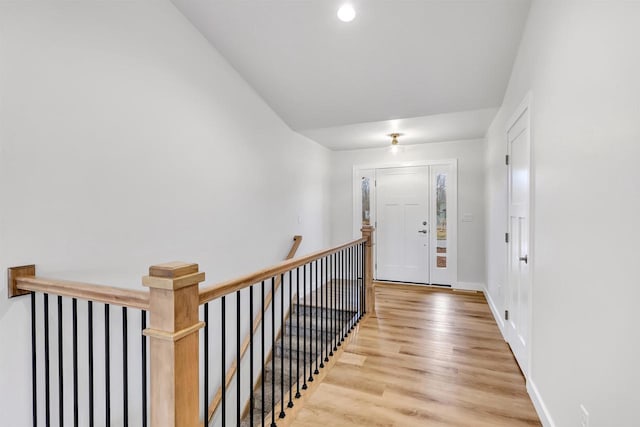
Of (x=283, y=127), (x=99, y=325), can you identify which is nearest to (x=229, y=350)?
(x=99, y=325)

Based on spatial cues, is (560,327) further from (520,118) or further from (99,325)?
(99,325)

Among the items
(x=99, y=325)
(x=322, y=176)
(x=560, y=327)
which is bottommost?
(x=99, y=325)

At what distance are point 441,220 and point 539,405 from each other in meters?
3.26

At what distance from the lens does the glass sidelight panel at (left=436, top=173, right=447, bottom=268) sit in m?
4.88

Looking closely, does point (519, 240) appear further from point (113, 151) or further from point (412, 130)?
point (113, 151)

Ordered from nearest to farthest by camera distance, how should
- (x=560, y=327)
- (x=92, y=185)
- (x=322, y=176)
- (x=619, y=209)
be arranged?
(x=619, y=209), (x=560, y=327), (x=92, y=185), (x=322, y=176)

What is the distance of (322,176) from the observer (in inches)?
205

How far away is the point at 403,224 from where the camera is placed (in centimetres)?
512

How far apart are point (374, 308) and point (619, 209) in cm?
295

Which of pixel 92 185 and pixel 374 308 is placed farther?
pixel 374 308

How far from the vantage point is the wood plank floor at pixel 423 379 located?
188cm

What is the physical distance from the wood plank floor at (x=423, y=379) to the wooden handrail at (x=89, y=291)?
4.06ft

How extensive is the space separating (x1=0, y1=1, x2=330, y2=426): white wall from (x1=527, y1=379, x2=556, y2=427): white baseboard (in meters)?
2.46

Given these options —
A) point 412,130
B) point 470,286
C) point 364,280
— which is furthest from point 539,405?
point 412,130
